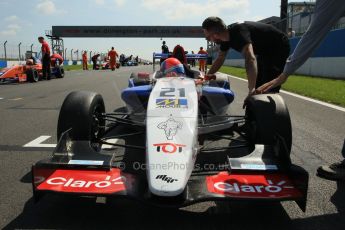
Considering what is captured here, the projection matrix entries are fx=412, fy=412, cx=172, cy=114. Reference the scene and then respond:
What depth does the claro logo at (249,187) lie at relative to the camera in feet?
8.43

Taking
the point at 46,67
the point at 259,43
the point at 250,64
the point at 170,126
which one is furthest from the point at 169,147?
the point at 46,67

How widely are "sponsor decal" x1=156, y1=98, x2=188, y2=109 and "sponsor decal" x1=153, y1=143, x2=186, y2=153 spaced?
1.92 feet

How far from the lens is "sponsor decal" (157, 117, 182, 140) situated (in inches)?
118

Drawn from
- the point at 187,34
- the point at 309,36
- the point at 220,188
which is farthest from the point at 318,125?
the point at 187,34

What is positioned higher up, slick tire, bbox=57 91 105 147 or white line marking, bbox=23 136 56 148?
slick tire, bbox=57 91 105 147

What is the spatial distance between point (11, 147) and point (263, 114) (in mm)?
2841

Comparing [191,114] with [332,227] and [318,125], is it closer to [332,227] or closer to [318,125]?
[332,227]

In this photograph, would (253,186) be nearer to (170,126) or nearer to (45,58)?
(170,126)

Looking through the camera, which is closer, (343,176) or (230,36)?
(343,176)

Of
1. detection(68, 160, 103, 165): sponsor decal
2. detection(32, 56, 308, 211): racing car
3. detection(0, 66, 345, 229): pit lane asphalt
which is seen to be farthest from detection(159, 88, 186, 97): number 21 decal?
detection(0, 66, 345, 229): pit lane asphalt

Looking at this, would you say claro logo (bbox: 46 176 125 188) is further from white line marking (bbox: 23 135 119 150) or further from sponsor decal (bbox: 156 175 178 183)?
white line marking (bbox: 23 135 119 150)

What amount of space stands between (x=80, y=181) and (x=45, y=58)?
15571 mm

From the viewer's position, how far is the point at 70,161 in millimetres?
2947

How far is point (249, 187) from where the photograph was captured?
103 inches
